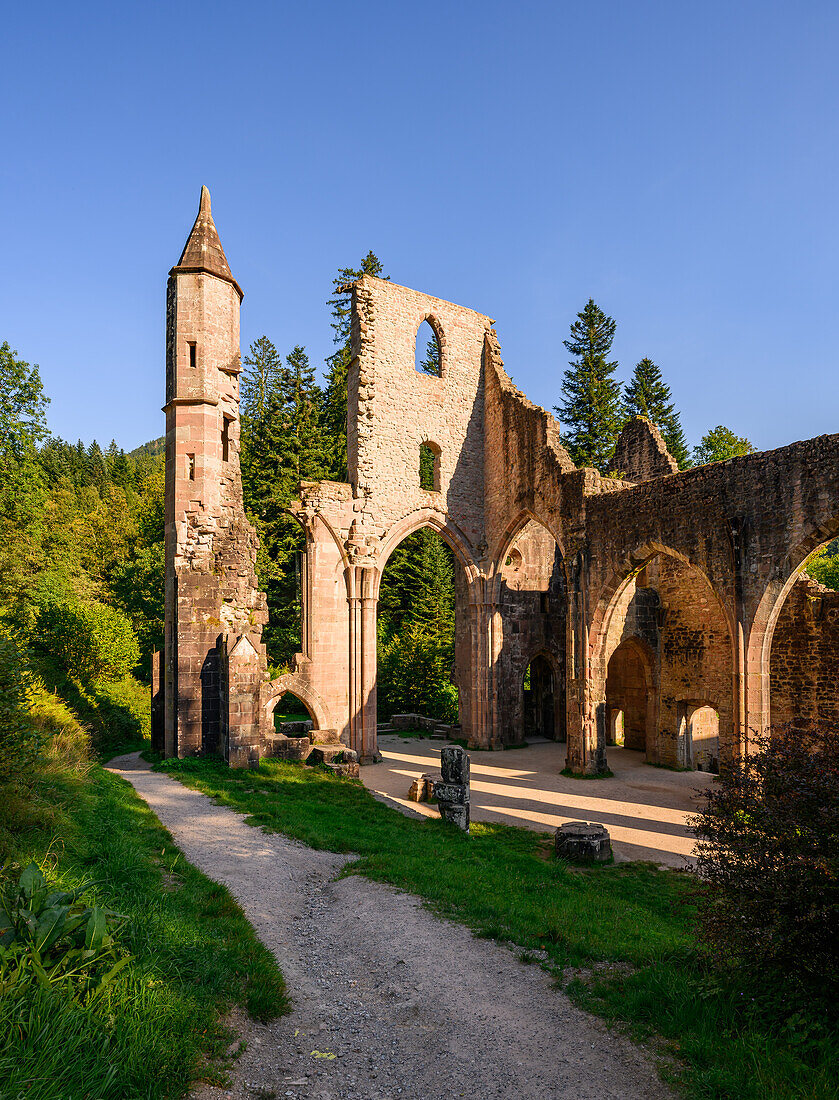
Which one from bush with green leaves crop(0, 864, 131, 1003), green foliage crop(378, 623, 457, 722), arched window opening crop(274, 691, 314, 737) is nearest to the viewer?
bush with green leaves crop(0, 864, 131, 1003)

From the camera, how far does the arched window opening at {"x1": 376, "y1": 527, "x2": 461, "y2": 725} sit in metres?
22.6

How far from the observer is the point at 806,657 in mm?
13617

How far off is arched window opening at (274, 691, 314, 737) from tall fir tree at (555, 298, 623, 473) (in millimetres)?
20019

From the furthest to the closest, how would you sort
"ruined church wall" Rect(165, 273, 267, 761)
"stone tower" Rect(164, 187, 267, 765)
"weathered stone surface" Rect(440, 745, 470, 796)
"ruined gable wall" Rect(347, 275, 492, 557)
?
1. "ruined gable wall" Rect(347, 275, 492, 557)
2. "ruined church wall" Rect(165, 273, 267, 761)
3. "stone tower" Rect(164, 187, 267, 765)
4. "weathered stone surface" Rect(440, 745, 470, 796)

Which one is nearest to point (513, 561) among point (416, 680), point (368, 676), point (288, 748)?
point (416, 680)

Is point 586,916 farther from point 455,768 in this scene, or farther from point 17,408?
point 17,408

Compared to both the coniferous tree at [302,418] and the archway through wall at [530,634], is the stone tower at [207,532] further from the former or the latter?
the coniferous tree at [302,418]

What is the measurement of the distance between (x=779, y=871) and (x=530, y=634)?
56.0 ft

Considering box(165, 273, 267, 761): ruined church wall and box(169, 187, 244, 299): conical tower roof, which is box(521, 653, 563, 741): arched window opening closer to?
box(165, 273, 267, 761): ruined church wall

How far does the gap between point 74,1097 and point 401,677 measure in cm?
2259

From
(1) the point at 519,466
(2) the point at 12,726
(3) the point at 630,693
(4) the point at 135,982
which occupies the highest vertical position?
(1) the point at 519,466

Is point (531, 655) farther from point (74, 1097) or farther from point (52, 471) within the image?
point (52, 471)

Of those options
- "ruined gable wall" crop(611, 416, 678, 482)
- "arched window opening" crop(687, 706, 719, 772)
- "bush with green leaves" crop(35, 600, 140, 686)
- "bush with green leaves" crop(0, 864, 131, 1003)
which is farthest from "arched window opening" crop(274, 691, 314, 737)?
"bush with green leaves" crop(0, 864, 131, 1003)

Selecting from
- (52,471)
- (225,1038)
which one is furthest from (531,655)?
(52,471)
